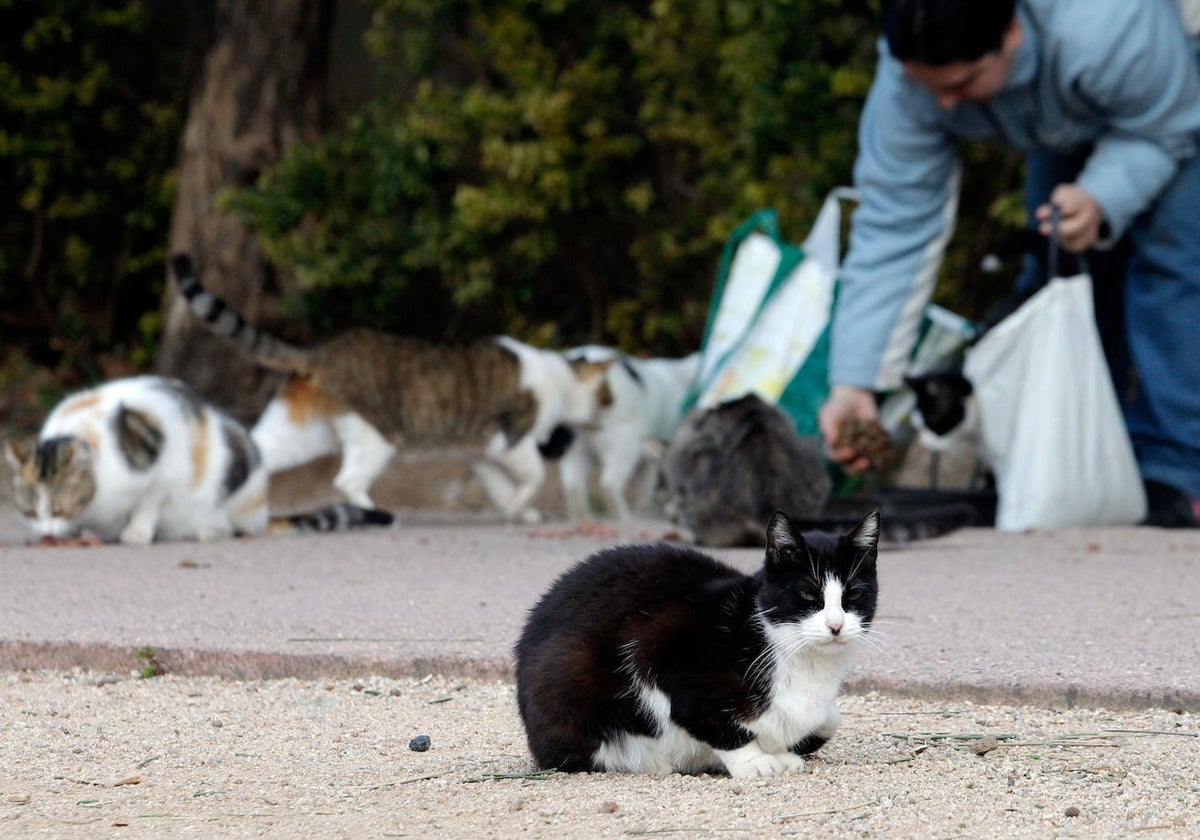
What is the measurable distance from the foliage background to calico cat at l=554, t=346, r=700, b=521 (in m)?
0.93

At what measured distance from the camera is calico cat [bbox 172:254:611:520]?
728 centimetres

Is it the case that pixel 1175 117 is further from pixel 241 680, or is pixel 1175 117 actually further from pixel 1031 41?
pixel 241 680

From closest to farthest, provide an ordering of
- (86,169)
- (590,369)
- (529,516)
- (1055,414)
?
(1055,414), (529,516), (590,369), (86,169)

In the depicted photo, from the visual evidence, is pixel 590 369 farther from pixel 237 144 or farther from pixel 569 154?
pixel 237 144

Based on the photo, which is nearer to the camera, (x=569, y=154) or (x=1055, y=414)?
(x=1055, y=414)

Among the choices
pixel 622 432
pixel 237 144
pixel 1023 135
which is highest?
pixel 1023 135

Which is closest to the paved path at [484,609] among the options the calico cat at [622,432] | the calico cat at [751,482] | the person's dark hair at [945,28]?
the calico cat at [751,482]

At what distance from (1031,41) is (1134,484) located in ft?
5.87

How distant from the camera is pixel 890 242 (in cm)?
645

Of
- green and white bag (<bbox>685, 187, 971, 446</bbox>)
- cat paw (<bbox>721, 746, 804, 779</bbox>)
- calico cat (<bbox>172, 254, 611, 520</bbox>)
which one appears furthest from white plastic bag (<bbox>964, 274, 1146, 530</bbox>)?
cat paw (<bbox>721, 746, 804, 779</bbox>)

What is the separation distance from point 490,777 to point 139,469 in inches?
148

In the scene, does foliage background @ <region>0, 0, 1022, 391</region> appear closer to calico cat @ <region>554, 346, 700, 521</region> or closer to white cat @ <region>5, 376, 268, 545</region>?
calico cat @ <region>554, 346, 700, 521</region>

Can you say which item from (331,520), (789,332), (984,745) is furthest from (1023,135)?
(984,745)

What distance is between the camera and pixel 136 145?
34.0 ft
